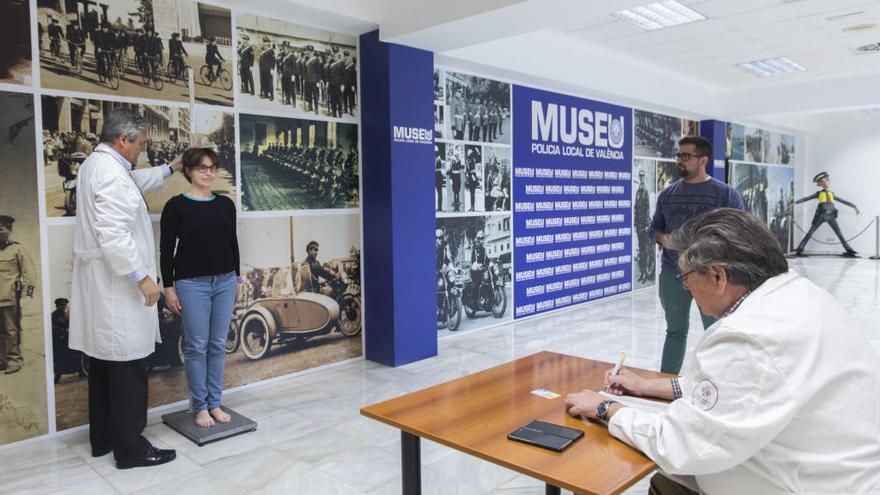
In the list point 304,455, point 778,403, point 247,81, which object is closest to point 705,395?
point 778,403

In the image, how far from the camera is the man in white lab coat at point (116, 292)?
3.31m

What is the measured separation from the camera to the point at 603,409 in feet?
6.20

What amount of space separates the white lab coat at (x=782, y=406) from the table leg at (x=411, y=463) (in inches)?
32.7

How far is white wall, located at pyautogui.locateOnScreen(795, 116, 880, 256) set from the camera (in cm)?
1429

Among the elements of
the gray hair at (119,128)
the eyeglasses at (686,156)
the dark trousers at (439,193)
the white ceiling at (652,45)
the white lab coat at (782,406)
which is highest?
the white ceiling at (652,45)

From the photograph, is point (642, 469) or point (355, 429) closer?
point (642, 469)

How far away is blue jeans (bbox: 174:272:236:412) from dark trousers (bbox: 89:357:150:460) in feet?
1.15

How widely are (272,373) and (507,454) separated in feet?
11.8

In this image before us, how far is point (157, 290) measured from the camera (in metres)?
3.41

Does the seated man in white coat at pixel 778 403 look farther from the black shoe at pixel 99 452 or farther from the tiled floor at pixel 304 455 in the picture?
the black shoe at pixel 99 452

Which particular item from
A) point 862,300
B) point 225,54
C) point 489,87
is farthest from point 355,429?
point 862,300

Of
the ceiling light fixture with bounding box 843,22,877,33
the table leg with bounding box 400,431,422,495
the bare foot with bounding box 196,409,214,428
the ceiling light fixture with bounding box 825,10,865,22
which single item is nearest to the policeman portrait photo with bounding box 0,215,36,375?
the bare foot with bounding box 196,409,214,428

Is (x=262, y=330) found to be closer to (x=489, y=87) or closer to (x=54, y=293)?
(x=54, y=293)

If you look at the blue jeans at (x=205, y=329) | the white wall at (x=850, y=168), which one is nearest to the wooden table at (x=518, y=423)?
the blue jeans at (x=205, y=329)
